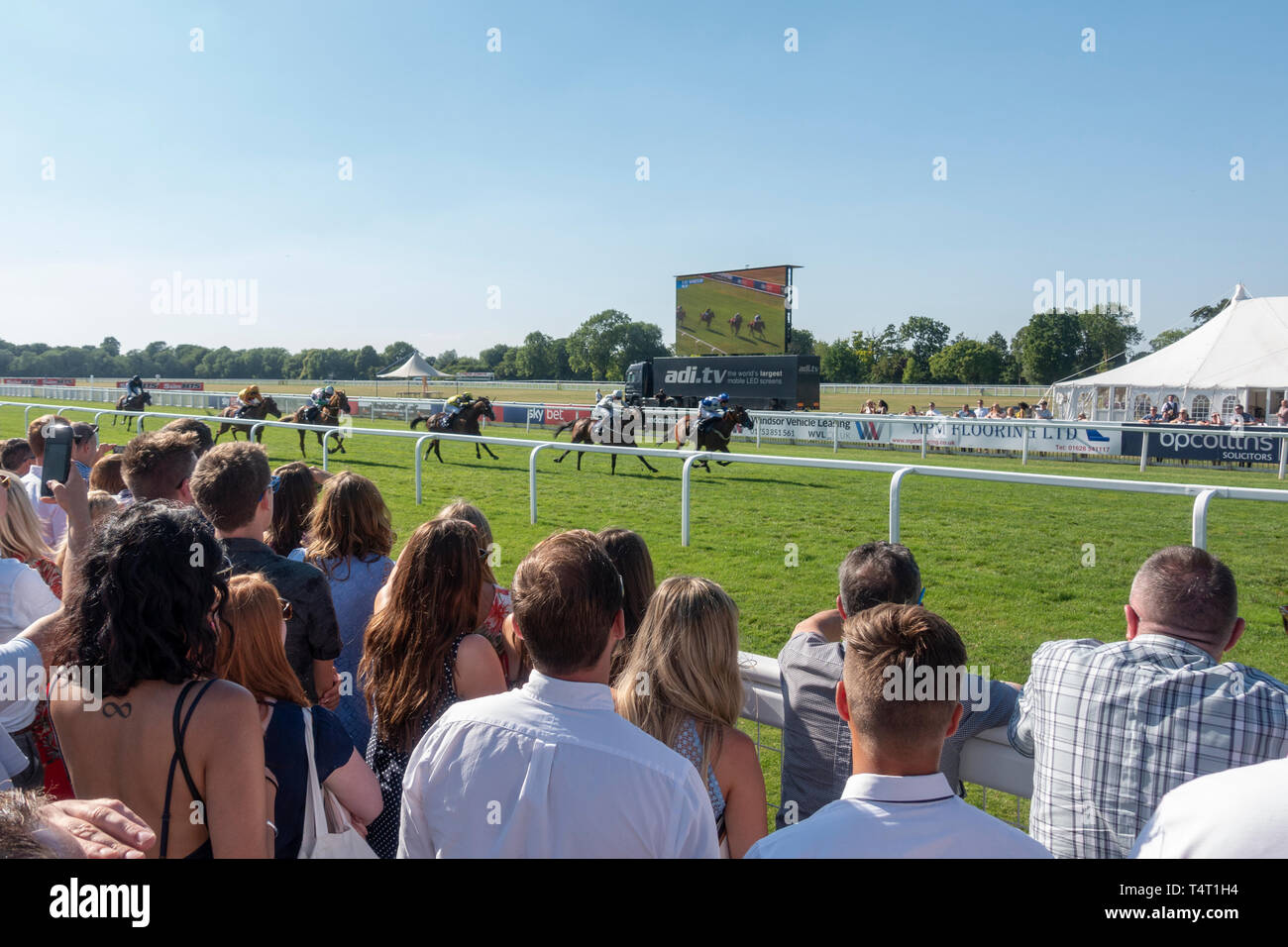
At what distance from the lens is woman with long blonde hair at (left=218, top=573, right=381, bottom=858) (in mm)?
1714

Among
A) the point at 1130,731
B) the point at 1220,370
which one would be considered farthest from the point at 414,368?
the point at 1130,731

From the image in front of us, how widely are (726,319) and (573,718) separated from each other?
28.7 metres

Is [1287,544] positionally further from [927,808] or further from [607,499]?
[927,808]

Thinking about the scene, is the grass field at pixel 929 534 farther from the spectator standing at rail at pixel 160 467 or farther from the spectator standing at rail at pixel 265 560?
the spectator standing at rail at pixel 160 467

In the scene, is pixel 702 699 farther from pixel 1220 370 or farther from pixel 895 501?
pixel 1220 370

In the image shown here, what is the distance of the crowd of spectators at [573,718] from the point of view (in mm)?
1321

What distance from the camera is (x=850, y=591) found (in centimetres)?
231

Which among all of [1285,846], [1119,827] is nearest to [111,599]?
[1285,846]

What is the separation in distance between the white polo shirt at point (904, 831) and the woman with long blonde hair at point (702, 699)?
0.51 metres

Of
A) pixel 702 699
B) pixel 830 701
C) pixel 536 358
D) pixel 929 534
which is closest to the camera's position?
pixel 702 699

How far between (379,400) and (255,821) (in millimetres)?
24777

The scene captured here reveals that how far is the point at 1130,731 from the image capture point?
1827 millimetres

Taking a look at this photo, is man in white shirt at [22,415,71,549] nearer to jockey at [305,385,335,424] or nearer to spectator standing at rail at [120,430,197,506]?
spectator standing at rail at [120,430,197,506]

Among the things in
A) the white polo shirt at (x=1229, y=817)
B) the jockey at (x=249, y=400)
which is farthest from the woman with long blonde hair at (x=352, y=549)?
the jockey at (x=249, y=400)
